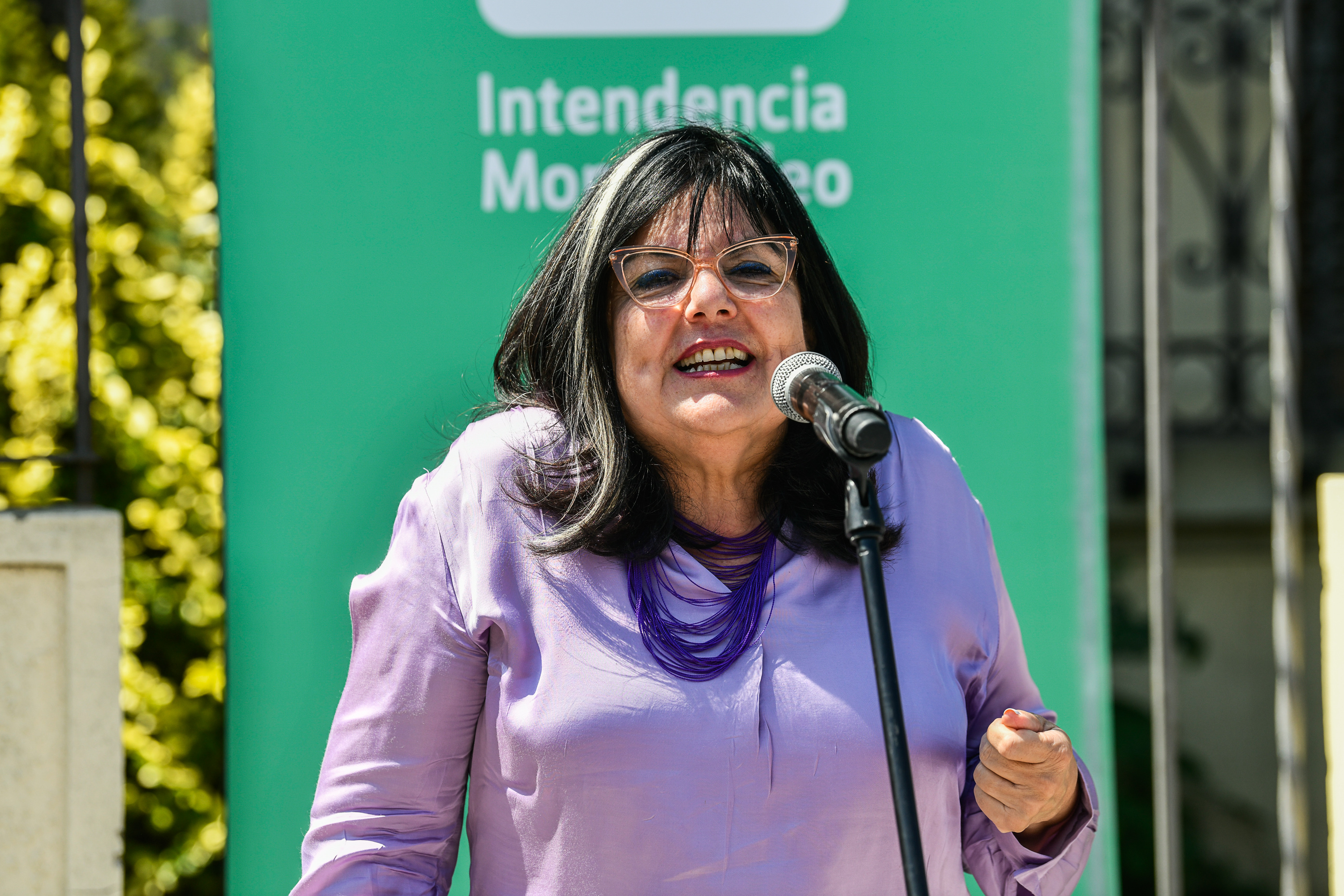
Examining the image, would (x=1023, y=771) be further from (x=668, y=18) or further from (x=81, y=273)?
(x=81, y=273)

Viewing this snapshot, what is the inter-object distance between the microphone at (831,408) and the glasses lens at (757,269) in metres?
0.17

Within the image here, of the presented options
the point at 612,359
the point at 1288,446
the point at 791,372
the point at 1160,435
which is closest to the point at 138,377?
the point at 612,359

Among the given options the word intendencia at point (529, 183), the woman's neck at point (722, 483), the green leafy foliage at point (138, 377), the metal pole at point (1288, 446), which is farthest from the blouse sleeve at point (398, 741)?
the green leafy foliage at point (138, 377)

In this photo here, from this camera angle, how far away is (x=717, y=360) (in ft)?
5.21

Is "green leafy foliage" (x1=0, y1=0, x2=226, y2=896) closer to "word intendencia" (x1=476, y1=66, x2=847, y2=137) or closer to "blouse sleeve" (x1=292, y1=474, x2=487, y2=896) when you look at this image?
"word intendencia" (x1=476, y1=66, x2=847, y2=137)

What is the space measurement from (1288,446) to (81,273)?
249 cm

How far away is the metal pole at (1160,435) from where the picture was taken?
2439 millimetres

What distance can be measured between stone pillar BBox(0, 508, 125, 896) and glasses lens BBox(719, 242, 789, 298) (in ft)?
4.97

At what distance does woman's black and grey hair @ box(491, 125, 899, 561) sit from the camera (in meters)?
1.64

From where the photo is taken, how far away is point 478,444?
171cm

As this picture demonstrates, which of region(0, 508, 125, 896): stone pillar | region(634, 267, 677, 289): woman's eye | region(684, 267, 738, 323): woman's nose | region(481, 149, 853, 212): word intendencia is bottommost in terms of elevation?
region(0, 508, 125, 896): stone pillar

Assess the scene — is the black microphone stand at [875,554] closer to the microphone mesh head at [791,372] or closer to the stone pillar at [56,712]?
the microphone mesh head at [791,372]

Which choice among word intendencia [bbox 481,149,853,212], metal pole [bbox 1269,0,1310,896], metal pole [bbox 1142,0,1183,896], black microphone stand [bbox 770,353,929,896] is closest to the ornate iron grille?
metal pole [bbox 1269,0,1310,896]

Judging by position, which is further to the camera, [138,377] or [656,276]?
[138,377]
